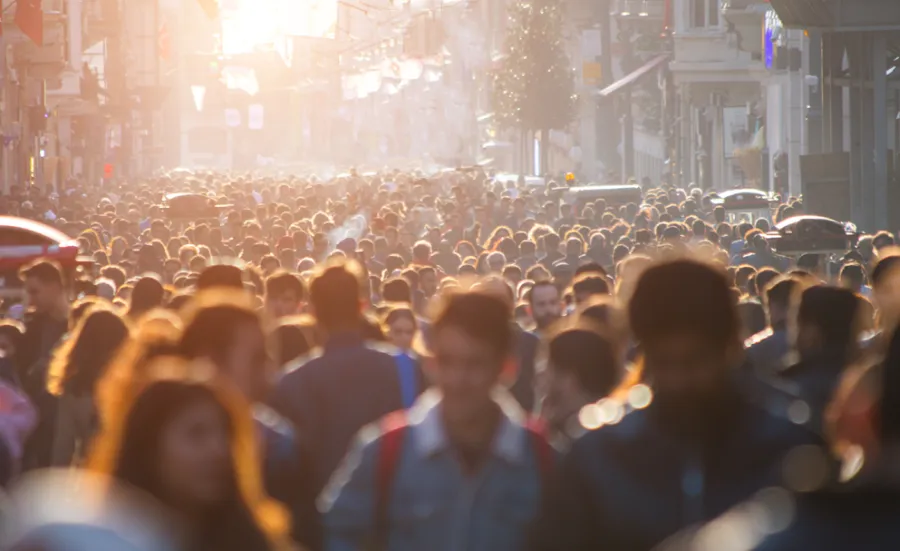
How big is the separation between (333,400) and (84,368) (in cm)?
190

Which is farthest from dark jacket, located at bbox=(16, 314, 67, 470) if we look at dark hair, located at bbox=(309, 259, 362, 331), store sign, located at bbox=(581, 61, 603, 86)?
store sign, located at bbox=(581, 61, 603, 86)

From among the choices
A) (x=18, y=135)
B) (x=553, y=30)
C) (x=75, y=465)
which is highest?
(x=553, y=30)

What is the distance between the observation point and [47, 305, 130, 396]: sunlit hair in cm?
834

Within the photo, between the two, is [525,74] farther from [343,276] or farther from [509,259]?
[343,276]

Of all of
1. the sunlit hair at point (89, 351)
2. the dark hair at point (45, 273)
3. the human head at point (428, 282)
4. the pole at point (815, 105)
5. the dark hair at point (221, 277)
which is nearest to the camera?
the sunlit hair at point (89, 351)

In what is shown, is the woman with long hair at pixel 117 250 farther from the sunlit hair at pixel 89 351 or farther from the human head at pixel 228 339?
the human head at pixel 228 339

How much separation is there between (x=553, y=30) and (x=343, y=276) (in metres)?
63.7

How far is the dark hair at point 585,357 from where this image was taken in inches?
255

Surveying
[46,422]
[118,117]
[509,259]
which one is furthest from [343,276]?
[118,117]

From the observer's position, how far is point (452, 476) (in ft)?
15.6

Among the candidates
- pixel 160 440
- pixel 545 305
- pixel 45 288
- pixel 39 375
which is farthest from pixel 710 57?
pixel 160 440

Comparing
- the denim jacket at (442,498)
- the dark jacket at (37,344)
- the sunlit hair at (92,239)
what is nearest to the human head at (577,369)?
the denim jacket at (442,498)

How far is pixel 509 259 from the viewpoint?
2033 centimetres

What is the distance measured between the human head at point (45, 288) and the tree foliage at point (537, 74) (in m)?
59.2
